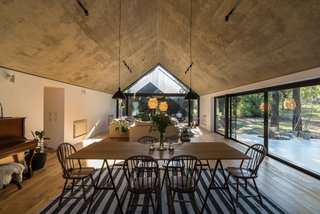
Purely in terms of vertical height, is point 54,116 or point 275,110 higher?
point 275,110

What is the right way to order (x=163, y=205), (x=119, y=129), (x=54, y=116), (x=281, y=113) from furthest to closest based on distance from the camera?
(x=119, y=129)
(x=54, y=116)
(x=281, y=113)
(x=163, y=205)

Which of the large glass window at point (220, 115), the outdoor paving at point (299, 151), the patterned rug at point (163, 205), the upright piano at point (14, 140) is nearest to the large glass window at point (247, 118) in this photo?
the outdoor paving at point (299, 151)

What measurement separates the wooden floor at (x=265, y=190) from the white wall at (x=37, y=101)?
1436mm

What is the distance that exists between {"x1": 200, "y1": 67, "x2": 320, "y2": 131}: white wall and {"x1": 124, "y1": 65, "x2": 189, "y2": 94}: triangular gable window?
1822 mm

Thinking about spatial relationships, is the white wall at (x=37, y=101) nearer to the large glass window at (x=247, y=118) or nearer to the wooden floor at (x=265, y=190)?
the wooden floor at (x=265, y=190)

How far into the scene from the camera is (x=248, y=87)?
635 cm

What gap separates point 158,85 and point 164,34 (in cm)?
590

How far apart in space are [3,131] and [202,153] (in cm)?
358

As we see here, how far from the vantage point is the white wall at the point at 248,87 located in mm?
3884

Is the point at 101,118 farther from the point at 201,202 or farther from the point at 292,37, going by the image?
the point at 292,37

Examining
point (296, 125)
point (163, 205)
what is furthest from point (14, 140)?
point (296, 125)

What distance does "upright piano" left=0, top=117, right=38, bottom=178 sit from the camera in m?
3.10

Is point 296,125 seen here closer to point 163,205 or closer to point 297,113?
point 297,113

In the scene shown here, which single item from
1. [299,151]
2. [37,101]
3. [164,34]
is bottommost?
[299,151]
